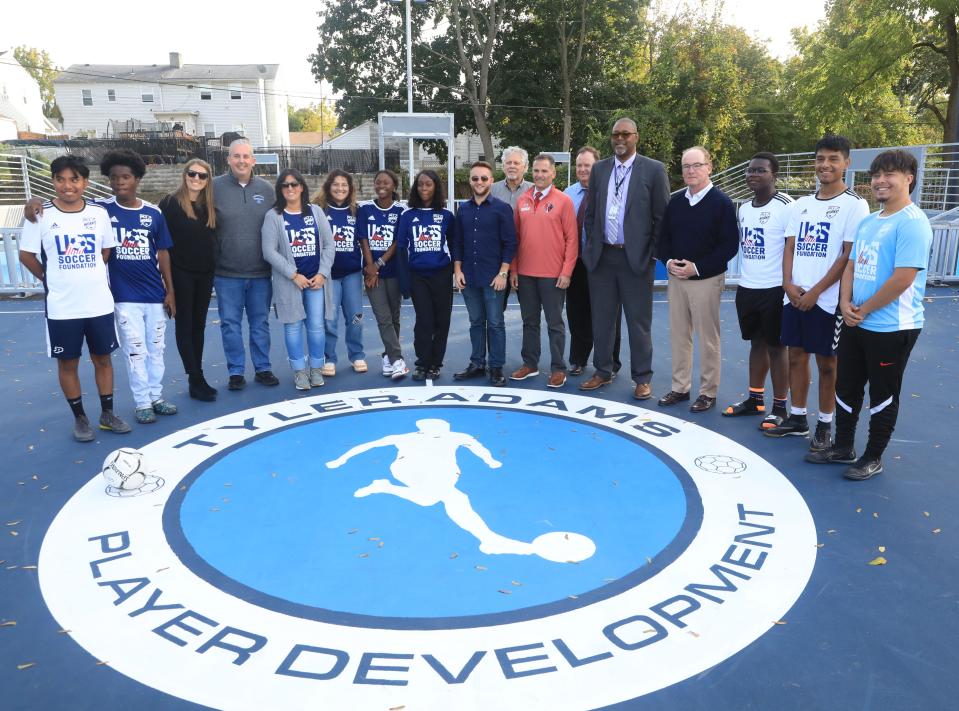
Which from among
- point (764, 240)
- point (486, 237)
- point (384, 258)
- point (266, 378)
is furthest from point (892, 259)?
point (266, 378)

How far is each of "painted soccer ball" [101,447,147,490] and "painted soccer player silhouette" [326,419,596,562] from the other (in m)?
1.10

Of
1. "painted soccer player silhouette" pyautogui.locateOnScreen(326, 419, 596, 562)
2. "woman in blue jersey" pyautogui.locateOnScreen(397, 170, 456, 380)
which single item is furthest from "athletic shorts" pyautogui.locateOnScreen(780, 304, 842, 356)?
"woman in blue jersey" pyautogui.locateOnScreen(397, 170, 456, 380)

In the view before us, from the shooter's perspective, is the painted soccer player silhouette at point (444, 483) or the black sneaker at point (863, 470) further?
the black sneaker at point (863, 470)

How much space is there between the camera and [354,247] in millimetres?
6406

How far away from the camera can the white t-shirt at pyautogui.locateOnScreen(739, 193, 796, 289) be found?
16.2 ft

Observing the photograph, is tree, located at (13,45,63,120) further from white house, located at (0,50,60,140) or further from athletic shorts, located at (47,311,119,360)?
athletic shorts, located at (47,311,119,360)

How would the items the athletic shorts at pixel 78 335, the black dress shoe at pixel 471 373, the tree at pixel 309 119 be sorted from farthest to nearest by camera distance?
1. the tree at pixel 309 119
2. the black dress shoe at pixel 471 373
3. the athletic shorts at pixel 78 335

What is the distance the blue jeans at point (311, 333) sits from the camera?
6.17 metres

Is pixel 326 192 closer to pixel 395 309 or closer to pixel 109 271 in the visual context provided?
pixel 395 309

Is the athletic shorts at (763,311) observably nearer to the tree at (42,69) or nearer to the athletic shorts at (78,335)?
the athletic shorts at (78,335)

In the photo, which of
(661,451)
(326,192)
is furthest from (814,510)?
(326,192)

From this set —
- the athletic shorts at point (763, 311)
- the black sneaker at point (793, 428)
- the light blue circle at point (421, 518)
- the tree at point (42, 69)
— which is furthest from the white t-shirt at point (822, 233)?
the tree at point (42, 69)

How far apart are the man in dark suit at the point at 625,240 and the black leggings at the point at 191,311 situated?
3.19m

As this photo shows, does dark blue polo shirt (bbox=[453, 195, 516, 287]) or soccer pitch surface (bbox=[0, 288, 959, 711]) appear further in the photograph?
dark blue polo shirt (bbox=[453, 195, 516, 287])
